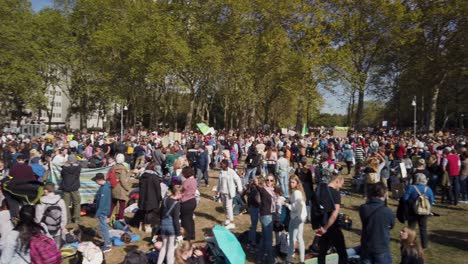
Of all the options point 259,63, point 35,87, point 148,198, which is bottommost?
point 148,198

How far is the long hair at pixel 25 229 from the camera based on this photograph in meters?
4.79

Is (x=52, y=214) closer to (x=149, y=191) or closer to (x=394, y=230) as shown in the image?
(x=149, y=191)

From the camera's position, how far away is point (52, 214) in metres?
6.95

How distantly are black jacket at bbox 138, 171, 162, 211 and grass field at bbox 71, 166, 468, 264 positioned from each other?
796mm

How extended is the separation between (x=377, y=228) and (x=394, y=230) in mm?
4930

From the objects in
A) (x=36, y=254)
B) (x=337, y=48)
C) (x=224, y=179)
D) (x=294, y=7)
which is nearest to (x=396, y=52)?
(x=337, y=48)

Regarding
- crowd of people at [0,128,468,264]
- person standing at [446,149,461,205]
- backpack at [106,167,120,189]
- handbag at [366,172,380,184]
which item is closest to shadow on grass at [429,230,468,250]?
crowd of people at [0,128,468,264]

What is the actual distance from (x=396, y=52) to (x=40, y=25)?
39678 mm

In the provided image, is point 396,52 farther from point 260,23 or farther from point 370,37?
point 260,23

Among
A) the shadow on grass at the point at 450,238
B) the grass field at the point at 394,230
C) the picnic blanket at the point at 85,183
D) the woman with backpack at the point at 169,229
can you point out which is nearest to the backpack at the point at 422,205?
the grass field at the point at 394,230

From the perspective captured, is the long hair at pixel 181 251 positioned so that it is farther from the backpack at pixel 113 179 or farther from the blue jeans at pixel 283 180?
the blue jeans at pixel 283 180

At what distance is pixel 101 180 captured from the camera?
8.62 m

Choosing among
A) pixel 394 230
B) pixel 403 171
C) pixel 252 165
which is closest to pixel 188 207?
pixel 394 230

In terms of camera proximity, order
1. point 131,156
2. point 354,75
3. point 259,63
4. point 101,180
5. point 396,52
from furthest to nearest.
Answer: point 396,52 < point 259,63 < point 354,75 < point 131,156 < point 101,180
